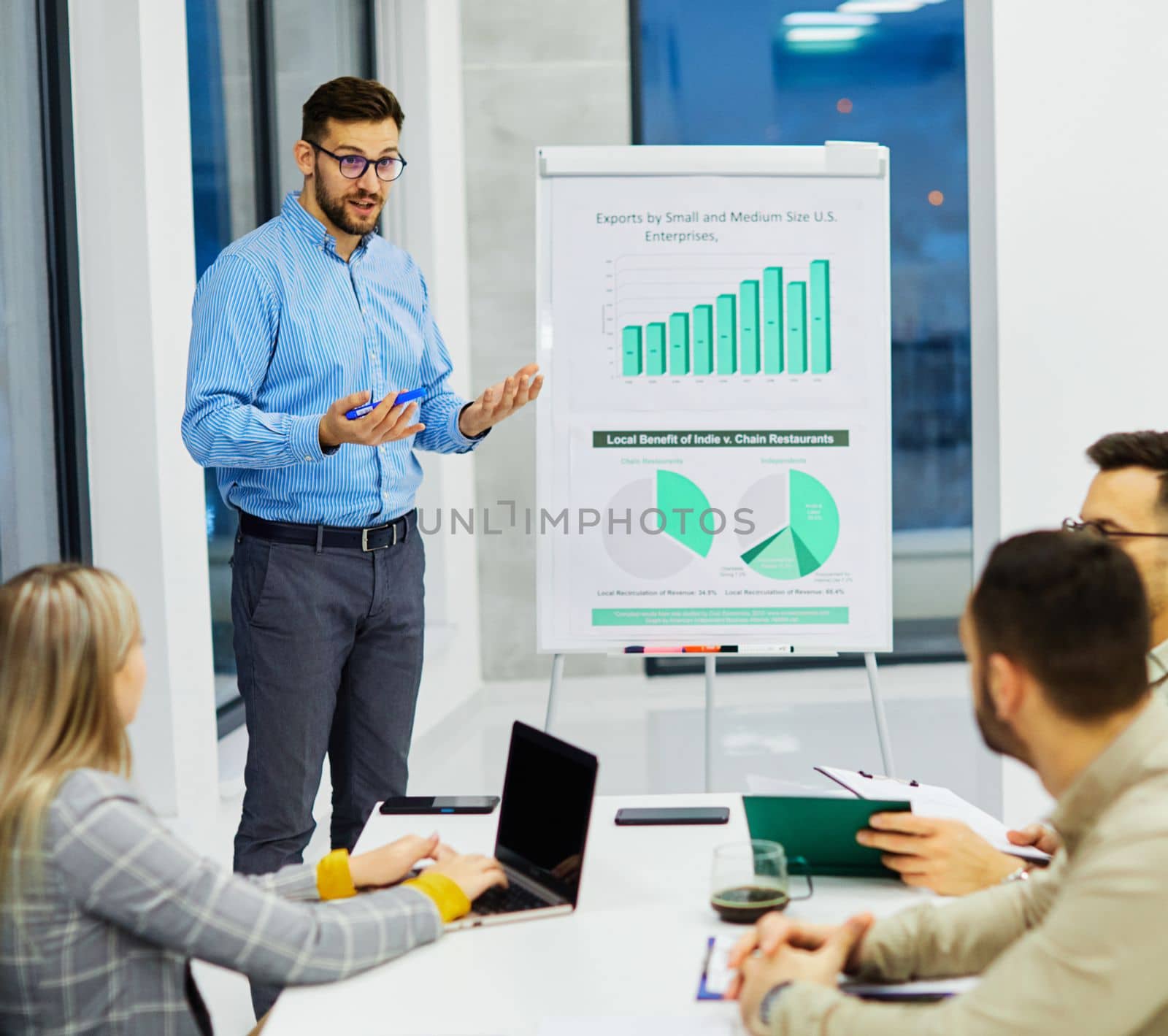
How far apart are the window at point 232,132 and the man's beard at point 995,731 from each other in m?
2.61

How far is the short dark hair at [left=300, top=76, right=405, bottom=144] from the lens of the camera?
98.1 inches

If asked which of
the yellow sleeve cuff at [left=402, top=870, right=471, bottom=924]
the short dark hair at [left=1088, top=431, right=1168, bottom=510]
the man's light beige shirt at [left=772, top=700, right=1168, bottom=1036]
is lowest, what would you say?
the yellow sleeve cuff at [left=402, top=870, right=471, bottom=924]

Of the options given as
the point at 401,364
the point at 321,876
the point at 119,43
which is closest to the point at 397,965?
the point at 321,876

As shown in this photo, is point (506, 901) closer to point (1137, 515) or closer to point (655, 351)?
point (1137, 515)

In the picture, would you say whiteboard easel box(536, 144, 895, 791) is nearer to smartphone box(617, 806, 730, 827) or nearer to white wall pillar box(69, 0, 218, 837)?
white wall pillar box(69, 0, 218, 837)

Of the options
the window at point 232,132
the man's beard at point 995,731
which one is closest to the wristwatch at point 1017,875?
the man's beard at point 995,731

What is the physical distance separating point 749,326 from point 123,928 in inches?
80.9

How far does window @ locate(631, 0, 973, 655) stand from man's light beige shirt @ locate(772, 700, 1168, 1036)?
5.09 metres

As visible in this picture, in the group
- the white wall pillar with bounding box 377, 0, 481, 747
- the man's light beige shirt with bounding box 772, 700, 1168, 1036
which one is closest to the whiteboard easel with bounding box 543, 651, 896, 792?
the man's light beige shirt with bounding box 772, 700, 1168, 1036

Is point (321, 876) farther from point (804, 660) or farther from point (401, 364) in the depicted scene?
point (804, 660)

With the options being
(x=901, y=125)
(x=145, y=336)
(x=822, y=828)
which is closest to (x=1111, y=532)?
(x=822, y=828)

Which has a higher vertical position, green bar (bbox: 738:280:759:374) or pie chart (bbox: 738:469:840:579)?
green bar (bbox: 738:280:759:374)

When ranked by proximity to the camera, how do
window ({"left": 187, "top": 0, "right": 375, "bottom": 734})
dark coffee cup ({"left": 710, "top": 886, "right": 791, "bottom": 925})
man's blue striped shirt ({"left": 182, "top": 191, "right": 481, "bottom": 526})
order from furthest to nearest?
window ({"left": 187, "top": 0, "right": 375, "bottom": 734}) < man's blue striped shirt ({"left": 182, "top": 191, "right": 481, "bottom": 526}) < dark coffee cup ({"left": 710, "top": 886, "right": 791, "bottom": 925})

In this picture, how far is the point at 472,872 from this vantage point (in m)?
1.53
